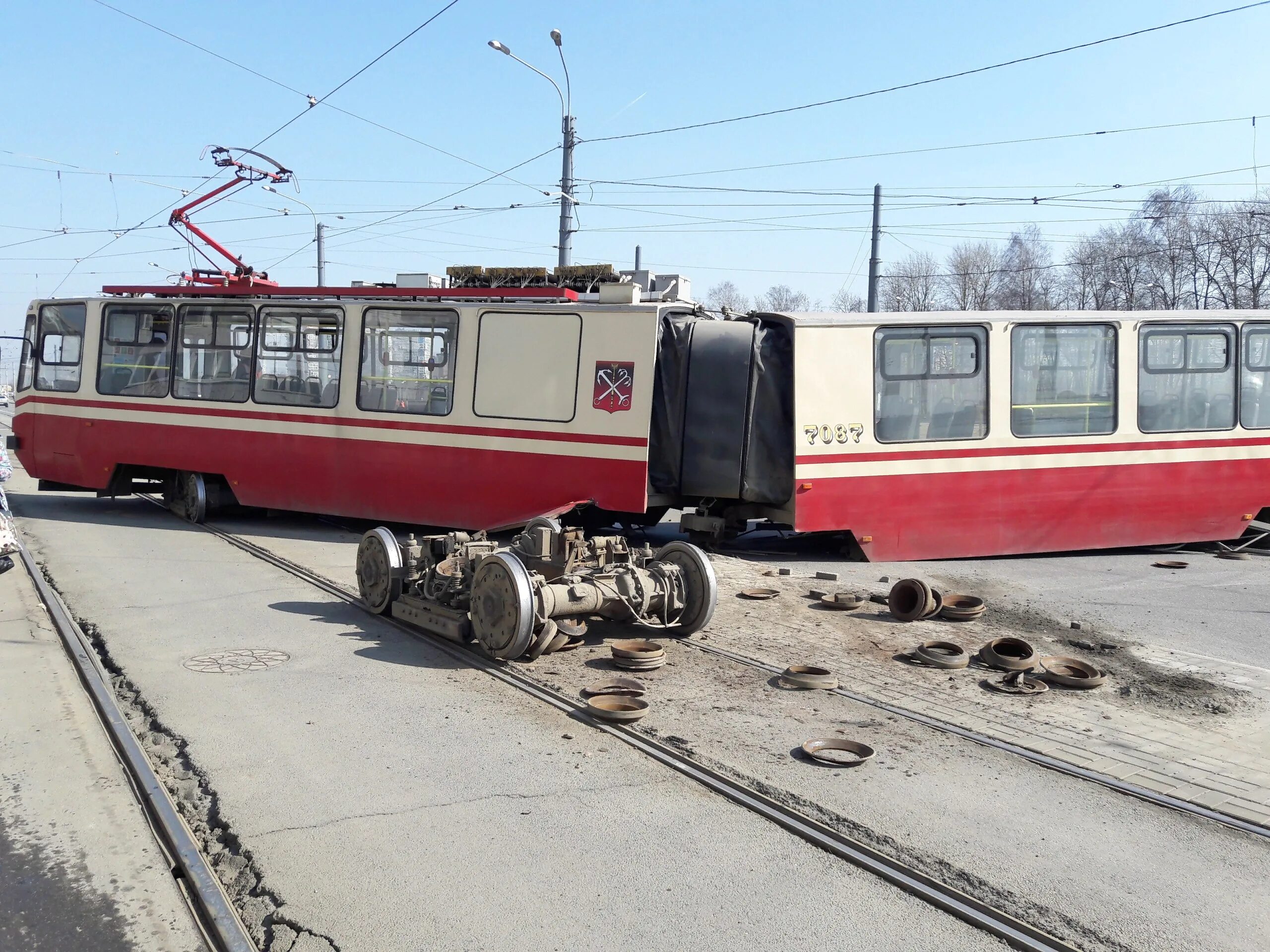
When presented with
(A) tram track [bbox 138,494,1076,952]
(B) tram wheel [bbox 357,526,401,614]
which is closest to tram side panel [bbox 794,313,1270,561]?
(B) tram wheel [bbox 357,526,401,614]

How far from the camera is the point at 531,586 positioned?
7117 mm

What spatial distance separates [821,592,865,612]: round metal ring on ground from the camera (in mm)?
9398

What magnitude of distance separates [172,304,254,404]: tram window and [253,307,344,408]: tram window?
233 millimetres

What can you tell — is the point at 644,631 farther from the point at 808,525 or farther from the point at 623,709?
the point at 808,525

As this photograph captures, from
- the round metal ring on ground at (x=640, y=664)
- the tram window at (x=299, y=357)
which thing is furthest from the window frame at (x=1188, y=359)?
the tram window at (x=299, y=357)

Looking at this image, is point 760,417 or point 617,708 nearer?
point 617,708

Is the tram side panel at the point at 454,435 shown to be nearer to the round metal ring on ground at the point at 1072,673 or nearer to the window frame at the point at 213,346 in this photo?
the window frame at the point at 213,346

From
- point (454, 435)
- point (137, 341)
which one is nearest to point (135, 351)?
point (137, 341)

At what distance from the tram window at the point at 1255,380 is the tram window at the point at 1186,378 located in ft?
0.49

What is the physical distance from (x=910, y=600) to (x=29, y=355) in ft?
44.7

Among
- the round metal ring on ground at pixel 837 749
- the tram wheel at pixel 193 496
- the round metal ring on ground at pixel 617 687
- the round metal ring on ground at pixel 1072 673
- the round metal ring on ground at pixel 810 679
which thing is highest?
the tram wheel at pixel 193 496

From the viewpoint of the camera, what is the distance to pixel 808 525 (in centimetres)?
1148

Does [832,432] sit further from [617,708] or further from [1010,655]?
[617,708]

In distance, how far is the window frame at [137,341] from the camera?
48.3 feet
